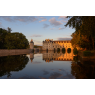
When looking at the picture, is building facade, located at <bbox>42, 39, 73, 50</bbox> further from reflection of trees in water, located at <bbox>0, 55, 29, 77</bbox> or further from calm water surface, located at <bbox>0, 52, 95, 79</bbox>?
calm water surface, located at <bbox>0, 52, 95, 79</bbox>

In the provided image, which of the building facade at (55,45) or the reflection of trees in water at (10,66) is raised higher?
the building facade at (55,45)

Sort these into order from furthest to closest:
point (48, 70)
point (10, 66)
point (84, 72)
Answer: point (10, 66)
point (48, 70)
point (84, 72)

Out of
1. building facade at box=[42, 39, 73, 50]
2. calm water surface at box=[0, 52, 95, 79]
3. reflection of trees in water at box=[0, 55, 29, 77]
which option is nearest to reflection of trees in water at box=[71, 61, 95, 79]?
calm water surface at box=[0, 52, 95, 79]

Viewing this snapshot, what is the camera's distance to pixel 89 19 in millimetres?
10984

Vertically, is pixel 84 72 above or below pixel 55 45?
below

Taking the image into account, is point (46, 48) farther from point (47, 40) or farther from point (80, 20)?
point (80, 20)

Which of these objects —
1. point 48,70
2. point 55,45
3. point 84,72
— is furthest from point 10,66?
point 55,45

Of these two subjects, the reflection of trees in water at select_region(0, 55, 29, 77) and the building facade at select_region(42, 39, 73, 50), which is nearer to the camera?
the reflection of trees in water at select_region(0, 55, 29, 77)

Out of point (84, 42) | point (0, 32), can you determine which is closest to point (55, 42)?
point (0, 32)

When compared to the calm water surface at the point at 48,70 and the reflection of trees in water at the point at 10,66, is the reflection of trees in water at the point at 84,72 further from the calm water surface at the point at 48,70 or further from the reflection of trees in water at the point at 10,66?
the reflection of trees in water at the point at 10,66

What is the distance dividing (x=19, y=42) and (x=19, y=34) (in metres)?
5.61

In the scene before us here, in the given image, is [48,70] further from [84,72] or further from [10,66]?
[10,66]

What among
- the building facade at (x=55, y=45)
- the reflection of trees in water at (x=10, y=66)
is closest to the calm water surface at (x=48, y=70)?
the reflection of trees in water at (x=10, y=66)

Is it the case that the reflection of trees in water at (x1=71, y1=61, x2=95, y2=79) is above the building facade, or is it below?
below
